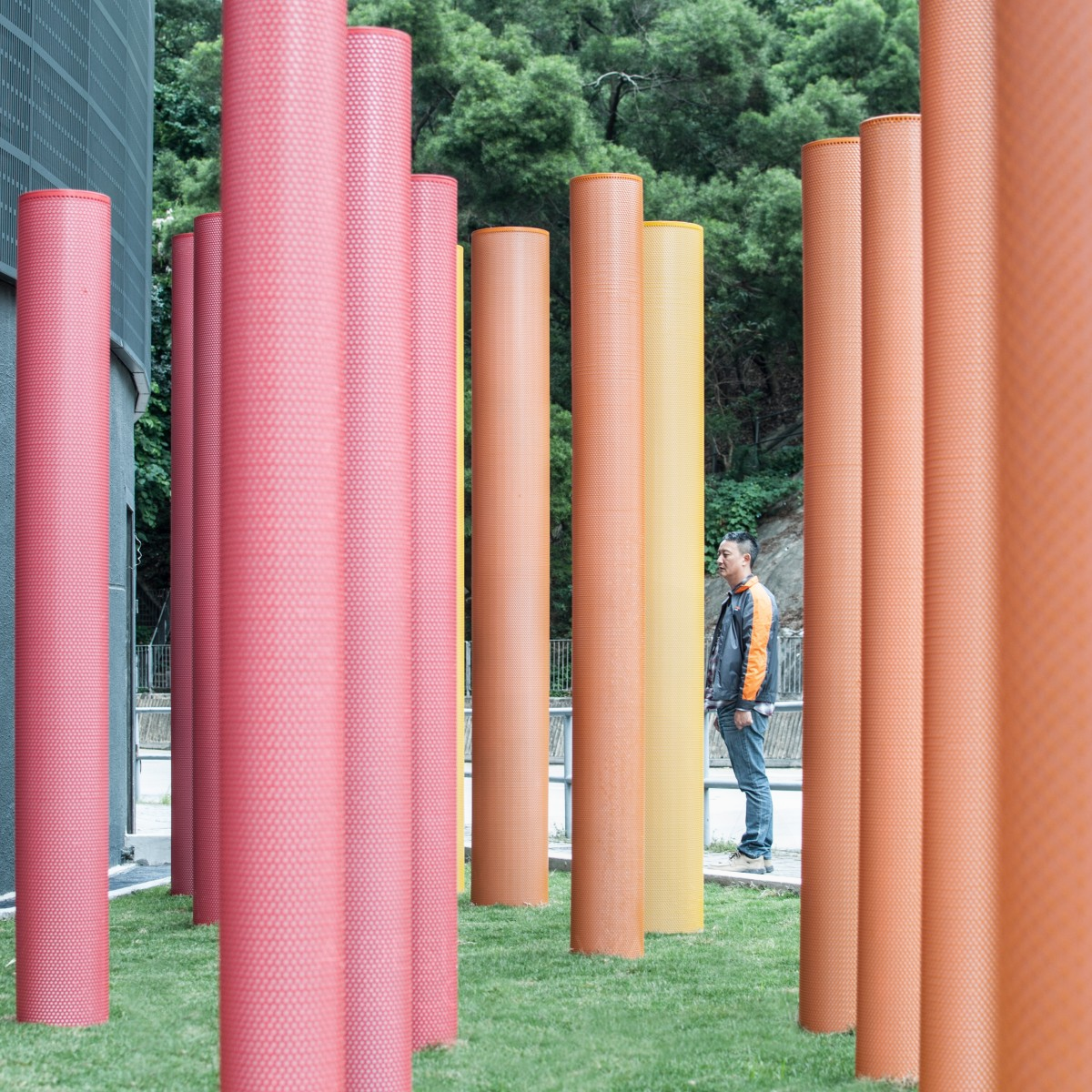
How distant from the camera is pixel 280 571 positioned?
136 inches

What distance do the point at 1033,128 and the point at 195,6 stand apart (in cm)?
3388

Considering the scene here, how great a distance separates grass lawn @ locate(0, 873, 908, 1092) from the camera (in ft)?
15.9

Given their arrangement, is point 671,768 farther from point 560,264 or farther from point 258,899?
point 560,264

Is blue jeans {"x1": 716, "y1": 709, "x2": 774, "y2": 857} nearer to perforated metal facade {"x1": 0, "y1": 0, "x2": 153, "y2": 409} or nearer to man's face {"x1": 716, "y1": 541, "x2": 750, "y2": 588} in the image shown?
man's face {"x1": 716, "y1": 541, "x2": 750, "y2": 588}

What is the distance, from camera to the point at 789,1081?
4.81 m

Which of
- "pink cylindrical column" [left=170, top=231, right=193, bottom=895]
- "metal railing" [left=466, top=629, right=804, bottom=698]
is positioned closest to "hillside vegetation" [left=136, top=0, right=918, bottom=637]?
"metal railing" [left=466, top=629, right=804, bottom=698]

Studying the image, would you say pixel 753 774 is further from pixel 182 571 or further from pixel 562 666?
pixel 562 666

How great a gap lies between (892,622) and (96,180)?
7361 mm

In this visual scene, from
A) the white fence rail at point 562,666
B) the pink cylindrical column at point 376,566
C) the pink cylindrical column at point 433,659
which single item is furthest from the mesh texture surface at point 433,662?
the white fence rail at point 562,666

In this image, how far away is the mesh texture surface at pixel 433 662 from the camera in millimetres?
5133

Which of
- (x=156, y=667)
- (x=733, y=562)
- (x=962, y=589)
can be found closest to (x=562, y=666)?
(x=156, y=667)

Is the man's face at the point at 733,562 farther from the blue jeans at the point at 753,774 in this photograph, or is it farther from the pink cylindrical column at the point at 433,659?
the pink cylindrical column at the point at 433,659

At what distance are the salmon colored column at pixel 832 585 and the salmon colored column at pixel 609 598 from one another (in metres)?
1.08

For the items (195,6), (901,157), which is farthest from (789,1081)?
(195,6)
